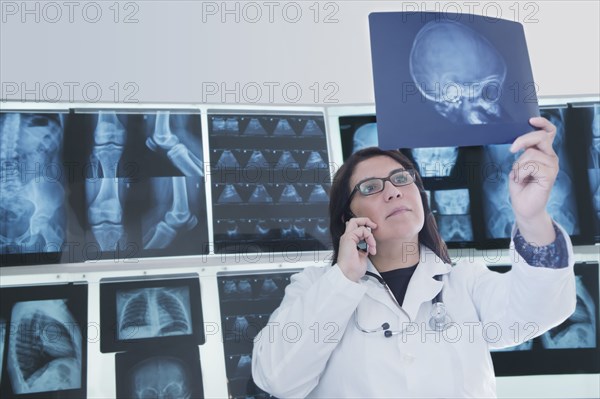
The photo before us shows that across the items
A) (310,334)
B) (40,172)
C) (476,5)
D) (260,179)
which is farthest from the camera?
(476,5)

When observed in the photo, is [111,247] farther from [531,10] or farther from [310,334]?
[531,10]

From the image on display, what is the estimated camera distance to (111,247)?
2355mm

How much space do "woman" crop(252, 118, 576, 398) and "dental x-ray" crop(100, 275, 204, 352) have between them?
0.36 metres

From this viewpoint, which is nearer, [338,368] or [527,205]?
[527,205]

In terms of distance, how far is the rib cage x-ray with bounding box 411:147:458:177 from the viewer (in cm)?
265

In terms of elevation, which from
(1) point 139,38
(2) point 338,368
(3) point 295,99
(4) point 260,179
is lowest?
(2) point 338,368

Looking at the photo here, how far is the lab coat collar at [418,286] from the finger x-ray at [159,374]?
661 millimetres

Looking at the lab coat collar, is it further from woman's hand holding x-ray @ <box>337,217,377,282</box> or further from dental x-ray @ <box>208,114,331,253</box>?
dental x-ray @ <box>208,114,331,253</box>

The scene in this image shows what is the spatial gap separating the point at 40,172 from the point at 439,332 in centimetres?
139

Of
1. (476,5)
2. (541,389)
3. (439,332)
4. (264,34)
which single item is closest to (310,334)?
(439,332)

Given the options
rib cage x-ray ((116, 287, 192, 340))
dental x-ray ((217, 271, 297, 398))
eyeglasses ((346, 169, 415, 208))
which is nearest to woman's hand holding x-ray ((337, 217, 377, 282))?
eyeglasses ((346, 169, 415, 208))

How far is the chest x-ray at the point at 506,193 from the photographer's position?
2.60m

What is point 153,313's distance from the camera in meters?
2.32

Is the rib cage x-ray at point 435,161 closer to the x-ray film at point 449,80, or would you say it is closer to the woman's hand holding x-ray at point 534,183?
the x-ray film at point 449,80
